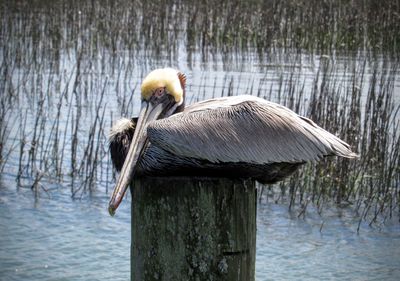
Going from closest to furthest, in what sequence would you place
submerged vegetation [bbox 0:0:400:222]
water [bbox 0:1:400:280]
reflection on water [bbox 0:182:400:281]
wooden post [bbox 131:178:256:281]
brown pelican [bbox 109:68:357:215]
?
wooden post [bbox 131:178:256:281]
brown pelican [bbox 109:68:357:215]
reflection on water [bbox 0:182:400:281]
water [bbox 0:1:400:280]
submerged vegetation [bbox 0:0:400:222]

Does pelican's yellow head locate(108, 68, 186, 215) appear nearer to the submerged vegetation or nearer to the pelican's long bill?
the pelican's long bill

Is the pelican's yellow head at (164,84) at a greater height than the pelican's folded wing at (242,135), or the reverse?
the pelican's yellow head at (164,84)

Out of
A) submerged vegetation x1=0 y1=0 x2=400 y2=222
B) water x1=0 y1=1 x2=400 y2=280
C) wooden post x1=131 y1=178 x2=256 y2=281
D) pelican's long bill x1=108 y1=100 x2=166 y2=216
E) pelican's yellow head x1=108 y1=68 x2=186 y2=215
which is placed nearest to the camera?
wooden post x1=131 y1=178 x2=256 y2=281

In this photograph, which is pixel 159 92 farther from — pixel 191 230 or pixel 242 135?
pixel 191 230

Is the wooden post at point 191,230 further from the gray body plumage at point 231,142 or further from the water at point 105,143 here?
the water at point 105,143

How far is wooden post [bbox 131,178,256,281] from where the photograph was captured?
3.12 m

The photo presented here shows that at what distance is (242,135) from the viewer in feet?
12.3

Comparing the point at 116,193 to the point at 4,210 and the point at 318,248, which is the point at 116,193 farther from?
the point at 4,210

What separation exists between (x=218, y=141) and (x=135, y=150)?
0.36 m

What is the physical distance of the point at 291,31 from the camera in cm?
1302

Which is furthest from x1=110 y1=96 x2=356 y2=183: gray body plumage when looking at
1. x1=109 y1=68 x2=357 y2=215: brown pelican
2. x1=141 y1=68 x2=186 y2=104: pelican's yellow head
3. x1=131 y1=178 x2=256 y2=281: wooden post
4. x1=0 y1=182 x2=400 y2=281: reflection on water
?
x1=0 y1=182 x2=400 y2=281: reflection on water

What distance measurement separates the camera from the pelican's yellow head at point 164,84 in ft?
13.3

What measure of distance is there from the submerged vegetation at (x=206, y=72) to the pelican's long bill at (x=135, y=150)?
3176 millimetres

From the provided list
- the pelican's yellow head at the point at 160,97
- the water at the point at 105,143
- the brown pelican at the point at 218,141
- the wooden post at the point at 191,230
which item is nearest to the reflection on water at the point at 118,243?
the water at the point at 105,143
